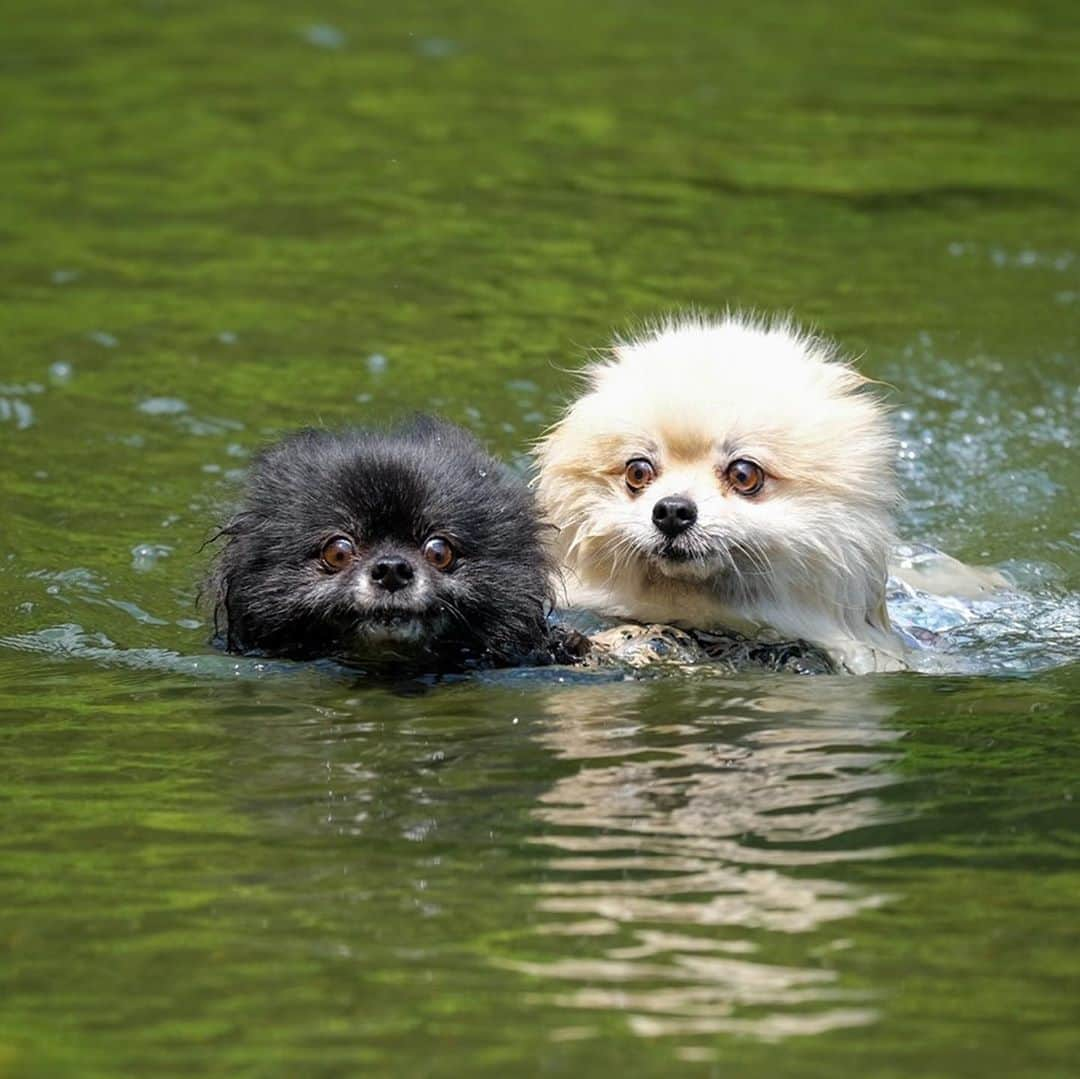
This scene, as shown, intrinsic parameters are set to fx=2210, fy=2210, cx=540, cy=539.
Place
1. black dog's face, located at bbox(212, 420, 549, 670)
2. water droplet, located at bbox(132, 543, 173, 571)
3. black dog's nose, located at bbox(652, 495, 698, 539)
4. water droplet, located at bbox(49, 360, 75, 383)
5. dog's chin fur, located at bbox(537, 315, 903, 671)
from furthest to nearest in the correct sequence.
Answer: water droplet, located at bbox(49, 360, 75, 383) → water droplet, located at bbox(132, 543, 173, 571) → dog's chin fur, located at bbox(537, 315, 903, 671) → black dog's nose, located at bbox(652, 495, 698, 539) → black dog's face, located at bbox(212, 420, 549, 670)

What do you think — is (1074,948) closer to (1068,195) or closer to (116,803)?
(116,803)

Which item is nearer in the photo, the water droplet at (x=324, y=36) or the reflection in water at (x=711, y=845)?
Result: the reflection in water at (x=711, y=845)

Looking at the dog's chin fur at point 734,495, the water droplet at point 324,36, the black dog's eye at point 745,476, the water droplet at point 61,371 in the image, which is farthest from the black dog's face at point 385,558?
the water droplet at point 324,36

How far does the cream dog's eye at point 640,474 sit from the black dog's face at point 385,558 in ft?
1.18

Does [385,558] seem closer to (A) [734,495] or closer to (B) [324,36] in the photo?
(A) [734,495]

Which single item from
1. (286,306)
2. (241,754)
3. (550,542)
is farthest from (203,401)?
(241,754)

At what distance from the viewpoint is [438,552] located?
6.94 m

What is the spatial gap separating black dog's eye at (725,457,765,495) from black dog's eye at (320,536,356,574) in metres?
1.27

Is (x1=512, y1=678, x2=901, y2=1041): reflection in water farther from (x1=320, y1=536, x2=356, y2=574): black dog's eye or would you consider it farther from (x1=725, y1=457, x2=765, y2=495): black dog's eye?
(x1=320, y1=536, x2=356, y2=574): black dog's eye

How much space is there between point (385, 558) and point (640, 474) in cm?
101

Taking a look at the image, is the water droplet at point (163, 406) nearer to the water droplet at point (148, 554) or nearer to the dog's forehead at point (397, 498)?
the water droplet at point (148, 554)

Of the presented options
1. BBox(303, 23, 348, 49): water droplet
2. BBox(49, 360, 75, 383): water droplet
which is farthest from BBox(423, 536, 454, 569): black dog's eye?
BBox(303, 23, 348, 49): water droplet

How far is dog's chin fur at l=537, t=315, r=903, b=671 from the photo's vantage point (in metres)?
7.17

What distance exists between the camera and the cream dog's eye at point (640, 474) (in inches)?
288
